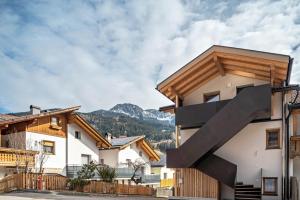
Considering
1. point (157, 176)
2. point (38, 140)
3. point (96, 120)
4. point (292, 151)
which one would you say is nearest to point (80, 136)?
point (38, 140)

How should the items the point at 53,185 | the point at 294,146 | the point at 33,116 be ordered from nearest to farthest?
1. the point at 294,146
2. the point at 53,185
3. the point at 33,116

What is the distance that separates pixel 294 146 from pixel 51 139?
22.3 meters

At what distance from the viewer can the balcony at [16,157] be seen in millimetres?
27375

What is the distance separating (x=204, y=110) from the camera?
1892 centimetres

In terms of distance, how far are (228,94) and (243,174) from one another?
425 cm

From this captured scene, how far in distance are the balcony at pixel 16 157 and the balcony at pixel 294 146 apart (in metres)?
20.3

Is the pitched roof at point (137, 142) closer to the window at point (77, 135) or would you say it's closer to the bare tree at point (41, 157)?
the window at point (77, 135)

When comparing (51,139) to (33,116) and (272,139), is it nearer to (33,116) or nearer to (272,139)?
(33,116)

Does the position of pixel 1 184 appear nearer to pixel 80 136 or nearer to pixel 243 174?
pixel 80 136

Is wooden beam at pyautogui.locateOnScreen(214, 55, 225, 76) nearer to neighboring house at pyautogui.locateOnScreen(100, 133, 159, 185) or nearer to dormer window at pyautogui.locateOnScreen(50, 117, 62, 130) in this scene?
dormer window at pyautogui.locateOnScreen(50, 117, 62, 130)

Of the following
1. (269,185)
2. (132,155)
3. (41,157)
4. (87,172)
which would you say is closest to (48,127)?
(41,157)

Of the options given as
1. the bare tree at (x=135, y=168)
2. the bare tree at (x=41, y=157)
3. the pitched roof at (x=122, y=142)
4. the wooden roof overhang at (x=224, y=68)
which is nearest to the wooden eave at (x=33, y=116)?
the bare tree at (x=41, y=157)

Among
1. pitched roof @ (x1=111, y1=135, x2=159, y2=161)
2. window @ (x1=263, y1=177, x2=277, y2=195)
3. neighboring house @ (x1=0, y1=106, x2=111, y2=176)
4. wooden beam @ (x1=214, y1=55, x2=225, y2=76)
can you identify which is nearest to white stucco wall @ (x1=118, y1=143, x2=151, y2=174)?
pitched roof @ (x1=111, y1=135, x2=159, y2=161)

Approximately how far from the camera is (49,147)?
33.2 meters
